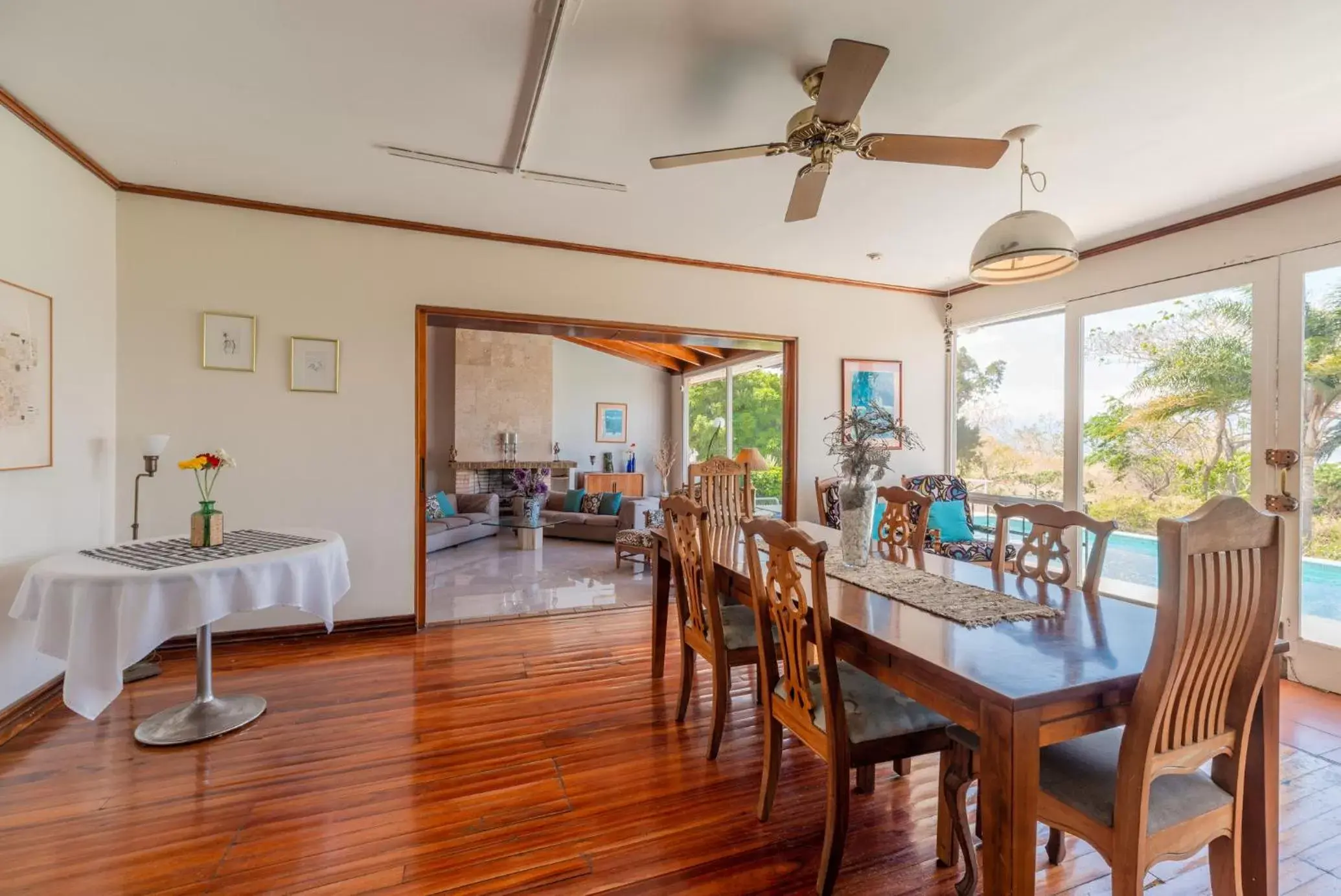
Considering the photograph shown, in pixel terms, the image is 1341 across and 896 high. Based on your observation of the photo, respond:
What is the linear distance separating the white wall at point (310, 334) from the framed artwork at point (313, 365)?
0.04 m

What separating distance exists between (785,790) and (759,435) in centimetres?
708

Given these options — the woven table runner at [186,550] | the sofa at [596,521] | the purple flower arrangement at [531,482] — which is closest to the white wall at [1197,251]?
the sofa at [596,521]

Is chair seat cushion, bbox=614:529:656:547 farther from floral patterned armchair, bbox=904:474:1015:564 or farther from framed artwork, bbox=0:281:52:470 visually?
framed artwork, bbox=0:281:52:470

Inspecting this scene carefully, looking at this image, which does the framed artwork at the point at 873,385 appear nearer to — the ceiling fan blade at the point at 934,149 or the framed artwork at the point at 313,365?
the ceiling fan blade at the point at 934,149

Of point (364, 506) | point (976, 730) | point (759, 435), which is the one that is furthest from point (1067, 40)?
point (759, 435)

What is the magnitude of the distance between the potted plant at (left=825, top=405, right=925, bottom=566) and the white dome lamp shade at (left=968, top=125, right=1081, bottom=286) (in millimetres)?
851

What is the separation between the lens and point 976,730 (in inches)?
50.5

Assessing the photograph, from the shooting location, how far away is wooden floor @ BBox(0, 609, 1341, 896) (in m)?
1.70

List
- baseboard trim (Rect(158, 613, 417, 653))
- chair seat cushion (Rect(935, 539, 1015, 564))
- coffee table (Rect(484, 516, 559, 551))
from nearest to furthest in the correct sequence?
baseboard trim (Rect(158, 613, 417, 653))
chair seat cushion (Rect(935, 539, 1015, 564))
coffee table (Rect(484, 516, 559, 551))

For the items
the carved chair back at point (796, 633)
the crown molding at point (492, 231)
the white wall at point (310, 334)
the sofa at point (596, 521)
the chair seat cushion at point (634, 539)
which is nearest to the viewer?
the carved chair back at point (796, 633)

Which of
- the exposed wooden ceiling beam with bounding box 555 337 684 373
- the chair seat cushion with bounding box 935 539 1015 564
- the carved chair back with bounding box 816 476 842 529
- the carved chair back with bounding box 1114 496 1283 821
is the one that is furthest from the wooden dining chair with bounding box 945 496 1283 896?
→ the exposed wooden ceiling beam with bounding box 555 337 684 373

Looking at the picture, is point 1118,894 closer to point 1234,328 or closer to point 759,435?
point 1234,328

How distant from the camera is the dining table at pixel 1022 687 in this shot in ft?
3.95

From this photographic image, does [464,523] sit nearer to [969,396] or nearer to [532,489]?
[532,489]
